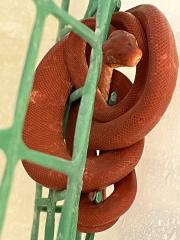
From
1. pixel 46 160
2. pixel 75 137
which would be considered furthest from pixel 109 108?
pixel 46 160

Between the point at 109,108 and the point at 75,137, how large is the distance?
214mm

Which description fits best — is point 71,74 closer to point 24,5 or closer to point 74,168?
point 74,168

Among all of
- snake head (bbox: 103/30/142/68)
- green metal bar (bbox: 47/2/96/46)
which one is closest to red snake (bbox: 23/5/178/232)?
snake head (bbox: 103/30/142/68)

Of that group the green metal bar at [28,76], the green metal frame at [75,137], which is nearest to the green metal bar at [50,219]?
the green metal frame at [75,137]

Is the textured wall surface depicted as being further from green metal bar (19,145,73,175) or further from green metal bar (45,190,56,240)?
green metal bar (19,145,73,175)

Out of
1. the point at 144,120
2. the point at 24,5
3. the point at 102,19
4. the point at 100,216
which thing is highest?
the point at 24,5

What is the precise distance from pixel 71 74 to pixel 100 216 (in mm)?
237

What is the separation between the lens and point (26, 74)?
19.2 inches

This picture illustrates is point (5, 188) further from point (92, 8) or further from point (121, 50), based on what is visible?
point (92, 8)

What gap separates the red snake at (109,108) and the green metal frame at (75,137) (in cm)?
4

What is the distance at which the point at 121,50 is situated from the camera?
74 centimetres

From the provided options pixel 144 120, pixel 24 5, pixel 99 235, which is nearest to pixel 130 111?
pixel 144 120

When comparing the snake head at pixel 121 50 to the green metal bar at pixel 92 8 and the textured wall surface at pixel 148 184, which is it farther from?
the textured wall surface at pixel 148 184

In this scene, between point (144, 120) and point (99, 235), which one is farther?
point (99, 235)
